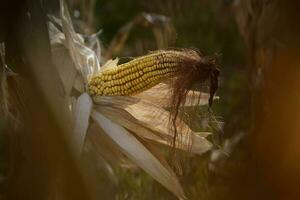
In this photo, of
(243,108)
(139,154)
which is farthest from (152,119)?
(243,108)

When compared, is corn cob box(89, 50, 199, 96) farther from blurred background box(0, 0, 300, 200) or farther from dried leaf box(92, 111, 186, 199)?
blurred background box(0, 0, 300, 200)

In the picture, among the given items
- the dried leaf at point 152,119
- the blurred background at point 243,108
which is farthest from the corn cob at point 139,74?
the blurred background at point 243,108

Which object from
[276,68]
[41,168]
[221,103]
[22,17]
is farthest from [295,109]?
[221,103]

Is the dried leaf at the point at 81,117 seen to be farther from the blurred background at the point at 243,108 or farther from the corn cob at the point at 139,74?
the blurred background at the point at 243,108

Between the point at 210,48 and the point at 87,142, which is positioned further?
the point at 210,48

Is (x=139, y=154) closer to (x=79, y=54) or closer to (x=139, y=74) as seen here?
(x=139, y=74)

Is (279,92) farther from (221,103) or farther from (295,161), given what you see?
(221,103)

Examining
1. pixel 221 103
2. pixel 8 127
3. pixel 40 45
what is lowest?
pixel 221 103

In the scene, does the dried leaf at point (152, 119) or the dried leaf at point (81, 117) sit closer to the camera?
the dried leaf at point (81, 117)
